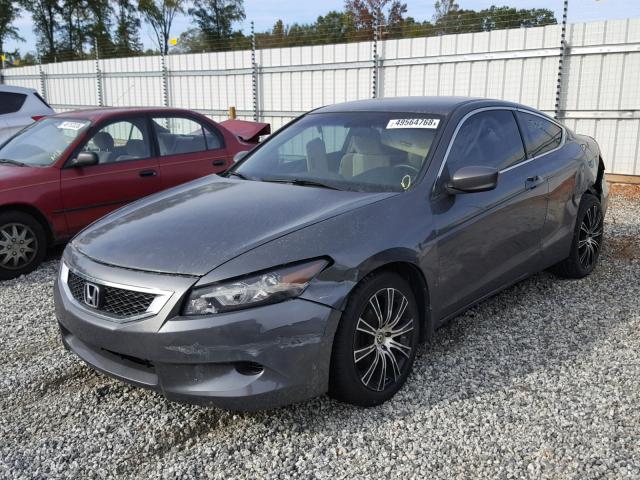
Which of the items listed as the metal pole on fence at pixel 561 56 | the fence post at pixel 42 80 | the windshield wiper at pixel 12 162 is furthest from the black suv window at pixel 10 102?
the fence post at pixel 42 80

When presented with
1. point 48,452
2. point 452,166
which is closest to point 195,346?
point 48,452

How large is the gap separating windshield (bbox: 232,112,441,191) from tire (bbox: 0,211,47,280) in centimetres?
257

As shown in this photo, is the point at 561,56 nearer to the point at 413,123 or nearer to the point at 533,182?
the point at 533,182

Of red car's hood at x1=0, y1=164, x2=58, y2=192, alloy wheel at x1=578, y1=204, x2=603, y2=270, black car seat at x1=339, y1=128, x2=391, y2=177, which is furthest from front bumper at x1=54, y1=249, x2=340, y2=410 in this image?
red car's hood at x1=0, y1=164, x2=58, y2=192

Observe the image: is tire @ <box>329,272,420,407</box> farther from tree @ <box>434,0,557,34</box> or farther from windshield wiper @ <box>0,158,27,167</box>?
tree @ <box>434,0,557,34</box>

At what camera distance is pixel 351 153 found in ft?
12.6

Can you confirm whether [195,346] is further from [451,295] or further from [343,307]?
[451,295]

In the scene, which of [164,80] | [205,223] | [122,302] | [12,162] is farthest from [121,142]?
[164,80]

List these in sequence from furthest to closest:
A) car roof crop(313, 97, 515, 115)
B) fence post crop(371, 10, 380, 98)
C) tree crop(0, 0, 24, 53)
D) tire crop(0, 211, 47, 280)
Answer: tree crop(0, 0, 24, 53) < fence post crop(371, 10, 380, 98) < tire crop(0, 211, 47, 280) < car roof crop(313, 97, 515, 115)

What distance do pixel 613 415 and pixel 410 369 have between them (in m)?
1.05

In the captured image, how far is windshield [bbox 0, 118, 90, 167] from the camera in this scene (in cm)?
597

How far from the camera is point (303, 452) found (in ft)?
9.02

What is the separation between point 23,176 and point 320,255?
4.07m

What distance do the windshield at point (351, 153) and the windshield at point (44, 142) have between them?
2691 mm
